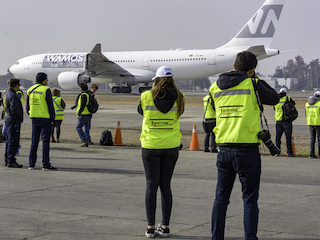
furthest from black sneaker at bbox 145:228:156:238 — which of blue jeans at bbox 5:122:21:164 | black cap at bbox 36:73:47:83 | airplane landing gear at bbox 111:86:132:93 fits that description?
airplane landing gear at bbox 111:86:132:93

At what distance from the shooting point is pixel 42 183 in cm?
873

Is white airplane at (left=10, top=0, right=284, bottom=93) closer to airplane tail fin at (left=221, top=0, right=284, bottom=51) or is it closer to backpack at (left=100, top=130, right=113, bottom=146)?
airplane tail fin at (left=221, top=0, right=284, bottom=51)

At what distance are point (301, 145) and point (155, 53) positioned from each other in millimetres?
34790

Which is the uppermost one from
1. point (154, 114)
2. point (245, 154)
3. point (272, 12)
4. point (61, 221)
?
point (272, 12)

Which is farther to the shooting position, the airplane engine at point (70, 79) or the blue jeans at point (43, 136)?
the airplane engine at point (70, 79)

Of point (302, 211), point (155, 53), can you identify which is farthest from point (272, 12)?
point (302, 211)

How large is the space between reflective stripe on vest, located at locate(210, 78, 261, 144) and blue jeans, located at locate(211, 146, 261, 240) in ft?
0.36

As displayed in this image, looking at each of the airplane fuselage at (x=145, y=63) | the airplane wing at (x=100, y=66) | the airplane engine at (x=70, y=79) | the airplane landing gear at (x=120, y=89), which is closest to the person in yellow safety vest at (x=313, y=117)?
the airplane fuselage at (x=145, y=63)

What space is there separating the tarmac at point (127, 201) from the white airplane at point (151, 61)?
35.5 metres

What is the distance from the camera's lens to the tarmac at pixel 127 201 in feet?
18.9

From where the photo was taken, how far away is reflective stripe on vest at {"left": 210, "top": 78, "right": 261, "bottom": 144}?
4.92m

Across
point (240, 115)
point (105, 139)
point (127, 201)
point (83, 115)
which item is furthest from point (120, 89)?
point (240, 115)

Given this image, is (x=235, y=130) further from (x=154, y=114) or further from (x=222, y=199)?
(x=154, y=114)

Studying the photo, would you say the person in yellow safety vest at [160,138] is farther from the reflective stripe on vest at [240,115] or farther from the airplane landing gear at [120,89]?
the airplane landing gear at [120,89]
